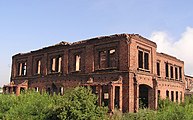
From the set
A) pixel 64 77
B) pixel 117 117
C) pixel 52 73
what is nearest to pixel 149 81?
pixel 117 117

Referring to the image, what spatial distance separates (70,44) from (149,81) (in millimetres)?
9297

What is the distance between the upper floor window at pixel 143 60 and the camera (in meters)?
24.2

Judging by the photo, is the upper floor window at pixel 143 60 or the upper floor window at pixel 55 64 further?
the upper floor window at pixel 55 64

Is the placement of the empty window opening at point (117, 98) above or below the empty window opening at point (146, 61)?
Result: below

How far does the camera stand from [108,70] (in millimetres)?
23141

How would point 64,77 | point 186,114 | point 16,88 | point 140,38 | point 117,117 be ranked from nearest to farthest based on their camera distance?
point 186,114 → point 117,117 → point 140,38 → point 64,77 → point 16,88

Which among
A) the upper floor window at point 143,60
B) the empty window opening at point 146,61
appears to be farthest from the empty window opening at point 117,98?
the empty window opening at point 146,61

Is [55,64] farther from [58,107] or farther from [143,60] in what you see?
[58,107]

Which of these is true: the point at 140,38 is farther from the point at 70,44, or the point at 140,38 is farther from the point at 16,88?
the point at 16,88

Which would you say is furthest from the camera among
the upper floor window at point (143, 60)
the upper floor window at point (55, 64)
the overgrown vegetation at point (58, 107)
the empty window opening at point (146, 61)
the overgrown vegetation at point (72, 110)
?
the upper floor window at point (55, 64)

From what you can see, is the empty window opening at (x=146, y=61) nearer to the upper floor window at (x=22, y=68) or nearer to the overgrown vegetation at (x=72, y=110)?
the overgrown vegetation at (x=72, y=110)

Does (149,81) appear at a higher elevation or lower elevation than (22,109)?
higher

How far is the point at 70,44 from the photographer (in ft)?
90.5

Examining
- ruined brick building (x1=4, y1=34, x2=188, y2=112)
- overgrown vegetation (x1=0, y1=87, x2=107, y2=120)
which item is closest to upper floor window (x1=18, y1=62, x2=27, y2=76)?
ruined brick building (x1=4, y1=34, x2=188, y2=112)
